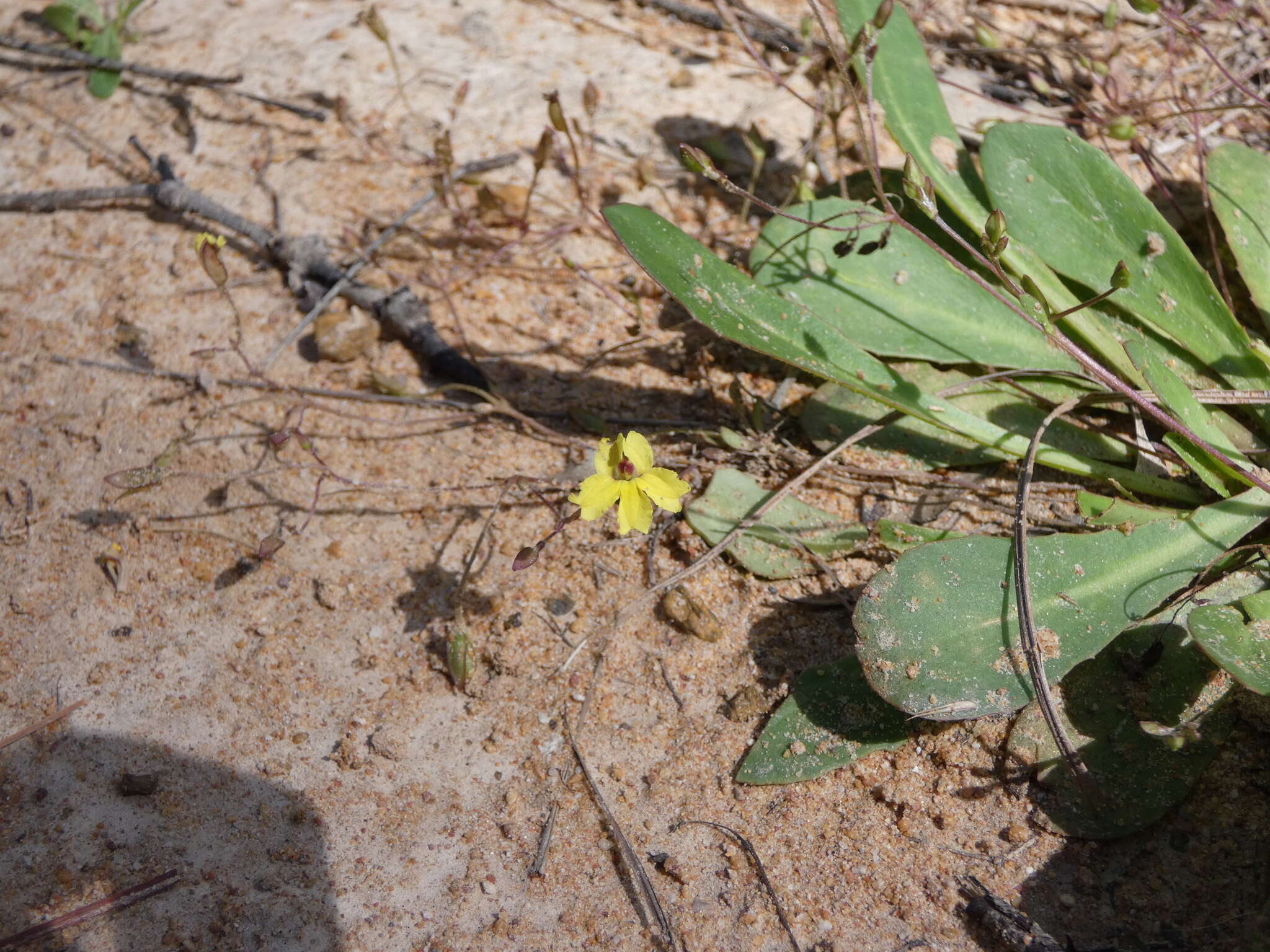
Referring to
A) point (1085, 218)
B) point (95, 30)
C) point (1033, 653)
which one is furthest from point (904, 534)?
point (95, 30)

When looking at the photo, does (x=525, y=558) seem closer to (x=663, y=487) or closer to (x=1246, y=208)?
(x=663, y=487)

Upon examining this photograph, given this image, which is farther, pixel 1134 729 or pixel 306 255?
pixel 306 255

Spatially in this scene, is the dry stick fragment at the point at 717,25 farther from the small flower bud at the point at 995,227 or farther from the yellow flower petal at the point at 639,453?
the yellow flower petal at the point at 639,453

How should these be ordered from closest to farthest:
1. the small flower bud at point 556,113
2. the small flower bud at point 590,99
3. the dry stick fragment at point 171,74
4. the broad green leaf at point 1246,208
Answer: the broad green leaf at point 1246,208 → the small flower bud at point 556,113 → the small flower bud at point 590,99 → the dry stick fragment at point 171,74

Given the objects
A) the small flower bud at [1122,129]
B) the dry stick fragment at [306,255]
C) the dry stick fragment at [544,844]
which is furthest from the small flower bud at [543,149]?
the dry stick fragment at [544,844]

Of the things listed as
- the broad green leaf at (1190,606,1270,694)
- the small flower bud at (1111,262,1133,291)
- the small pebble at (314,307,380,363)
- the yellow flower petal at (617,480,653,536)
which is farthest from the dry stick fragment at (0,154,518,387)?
the broad green leaf at (1190,606,1270,694)

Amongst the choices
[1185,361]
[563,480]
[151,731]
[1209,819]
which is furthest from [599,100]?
[1209,819]

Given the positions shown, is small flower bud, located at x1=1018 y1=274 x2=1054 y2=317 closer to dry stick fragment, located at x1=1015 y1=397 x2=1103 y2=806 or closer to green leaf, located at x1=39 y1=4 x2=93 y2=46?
dry stick fragment, located at x1=1015 y1=397 x2=1103 y2=806
